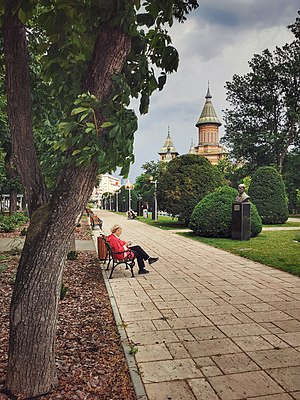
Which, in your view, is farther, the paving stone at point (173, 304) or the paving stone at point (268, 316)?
the paving stone at point (173, 304)

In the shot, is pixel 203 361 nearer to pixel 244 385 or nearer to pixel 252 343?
pixel 244 385

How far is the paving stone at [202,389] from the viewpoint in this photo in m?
2.99

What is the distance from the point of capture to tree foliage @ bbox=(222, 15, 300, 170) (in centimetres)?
3925

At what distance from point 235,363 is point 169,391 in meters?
0.85

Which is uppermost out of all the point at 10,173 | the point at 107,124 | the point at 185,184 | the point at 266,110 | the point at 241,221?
the point at 266,110

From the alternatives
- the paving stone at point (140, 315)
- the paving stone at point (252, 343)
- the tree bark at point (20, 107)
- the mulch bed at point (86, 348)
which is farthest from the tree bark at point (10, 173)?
the paving stone at point (252, 343)

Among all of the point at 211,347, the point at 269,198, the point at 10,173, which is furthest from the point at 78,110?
the point at 10,173

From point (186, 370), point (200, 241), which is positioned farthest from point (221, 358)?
point (200, 241)

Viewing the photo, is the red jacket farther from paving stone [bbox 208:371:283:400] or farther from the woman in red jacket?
paving stone [bbox 208:371:283:400]

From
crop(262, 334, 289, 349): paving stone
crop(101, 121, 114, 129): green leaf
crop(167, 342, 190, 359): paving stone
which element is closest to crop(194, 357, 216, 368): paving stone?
crop(167, 342, 190, 359): paving stone

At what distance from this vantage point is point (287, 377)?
3320 millimetres

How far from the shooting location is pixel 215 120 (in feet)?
270

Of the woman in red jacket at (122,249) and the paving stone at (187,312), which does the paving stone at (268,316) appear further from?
the woman in red jacket at (122,249)

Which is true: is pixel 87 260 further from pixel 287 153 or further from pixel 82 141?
pixel 287 153
